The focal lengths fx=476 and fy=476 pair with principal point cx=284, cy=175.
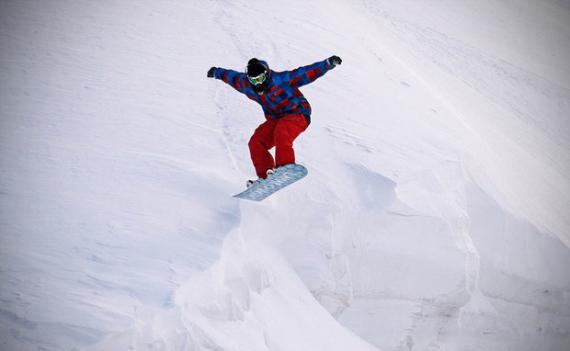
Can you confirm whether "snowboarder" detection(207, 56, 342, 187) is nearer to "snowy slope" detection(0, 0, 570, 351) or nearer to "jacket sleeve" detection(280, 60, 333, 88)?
"jacket sleeve" detection(280, 60, 333, 88)

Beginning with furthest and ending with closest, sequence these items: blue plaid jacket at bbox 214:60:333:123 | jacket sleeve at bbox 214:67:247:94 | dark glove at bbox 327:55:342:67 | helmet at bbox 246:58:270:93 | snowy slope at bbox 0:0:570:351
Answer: jacket sleeve at bbox 214:67:247:94 → blue plaid jacket at bbox 214:60:333:123 → helmet at bbox 246:58:270:93 → dark glove at bbox 327:55:342:67 → snowy slope at bbox 0:0:570:351

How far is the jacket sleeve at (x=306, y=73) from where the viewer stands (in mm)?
4031

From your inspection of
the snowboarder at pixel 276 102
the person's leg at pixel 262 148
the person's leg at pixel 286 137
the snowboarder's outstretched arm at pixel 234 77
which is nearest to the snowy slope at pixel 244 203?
the person's leg at pixel 262 148

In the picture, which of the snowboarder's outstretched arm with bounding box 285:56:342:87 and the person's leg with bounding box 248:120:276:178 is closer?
the snowboarder's outstretched arm with bounding box 285:56:342:87

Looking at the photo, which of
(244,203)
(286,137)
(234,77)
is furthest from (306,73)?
(244,203)

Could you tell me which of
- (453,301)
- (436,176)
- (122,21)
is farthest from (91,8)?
(453,301)

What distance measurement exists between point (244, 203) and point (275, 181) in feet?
1.57

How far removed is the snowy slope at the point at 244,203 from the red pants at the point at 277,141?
41 centimetres

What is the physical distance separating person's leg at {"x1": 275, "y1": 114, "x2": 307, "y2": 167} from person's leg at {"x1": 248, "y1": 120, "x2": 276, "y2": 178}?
0.20 metres

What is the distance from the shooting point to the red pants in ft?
13.4

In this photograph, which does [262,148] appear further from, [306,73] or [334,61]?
[334,61]

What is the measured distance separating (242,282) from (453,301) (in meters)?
3.89

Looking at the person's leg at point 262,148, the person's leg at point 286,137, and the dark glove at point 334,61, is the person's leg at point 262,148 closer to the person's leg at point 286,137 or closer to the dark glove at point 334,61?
the person's leg at point 286,137

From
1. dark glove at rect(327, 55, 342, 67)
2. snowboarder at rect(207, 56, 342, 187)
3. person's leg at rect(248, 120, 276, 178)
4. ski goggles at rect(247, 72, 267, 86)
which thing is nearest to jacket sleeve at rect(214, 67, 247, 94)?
snowboarder at rect(207, 56, 342, 187)
